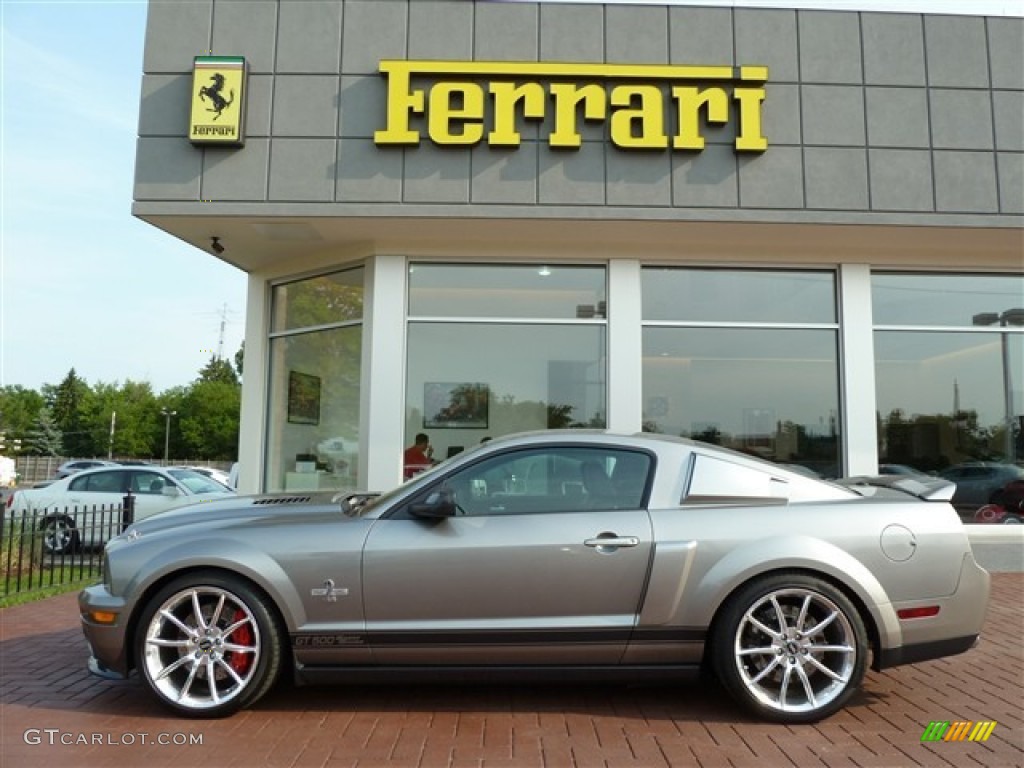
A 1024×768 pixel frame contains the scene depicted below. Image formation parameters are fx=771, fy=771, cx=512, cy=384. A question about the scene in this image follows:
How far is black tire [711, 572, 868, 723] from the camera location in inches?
156

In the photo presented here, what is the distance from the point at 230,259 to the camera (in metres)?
10.2

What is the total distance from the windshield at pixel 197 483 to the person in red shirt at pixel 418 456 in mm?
4599

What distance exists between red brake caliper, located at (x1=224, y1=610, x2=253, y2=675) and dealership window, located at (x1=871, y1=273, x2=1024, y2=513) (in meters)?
7.90

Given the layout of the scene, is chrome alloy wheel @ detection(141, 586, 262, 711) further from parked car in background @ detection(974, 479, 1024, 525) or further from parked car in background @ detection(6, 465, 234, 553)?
parked car in background @ detection(974, 479, 1024, 525)

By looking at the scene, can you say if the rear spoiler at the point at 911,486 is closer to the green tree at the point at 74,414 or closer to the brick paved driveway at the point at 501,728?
the brick paved driveway at the point at 501,728

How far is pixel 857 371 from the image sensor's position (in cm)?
934

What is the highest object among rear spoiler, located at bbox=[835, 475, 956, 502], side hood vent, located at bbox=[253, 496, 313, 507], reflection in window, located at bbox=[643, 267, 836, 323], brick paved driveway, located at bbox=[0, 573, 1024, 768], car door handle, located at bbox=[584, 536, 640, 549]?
reflection in window, located at bbox=[643, 267, 836, 323]

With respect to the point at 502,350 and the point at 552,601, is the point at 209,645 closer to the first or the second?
the point at 552,601

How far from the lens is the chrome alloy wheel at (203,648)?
4.00m

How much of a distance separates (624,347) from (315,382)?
4.07 m

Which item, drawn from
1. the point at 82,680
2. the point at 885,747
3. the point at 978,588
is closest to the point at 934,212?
the point at 978,588

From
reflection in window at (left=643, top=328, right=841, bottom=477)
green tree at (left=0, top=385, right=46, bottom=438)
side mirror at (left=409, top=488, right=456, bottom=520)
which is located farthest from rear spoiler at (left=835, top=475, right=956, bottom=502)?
green tree at (left=0, top=385, right=46, bottom=438)

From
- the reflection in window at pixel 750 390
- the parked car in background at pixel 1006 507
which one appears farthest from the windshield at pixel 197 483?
the parked car in background at pixel 1006 507

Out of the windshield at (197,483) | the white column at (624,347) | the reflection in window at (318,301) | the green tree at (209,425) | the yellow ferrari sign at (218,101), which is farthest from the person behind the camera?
the green tree at (209,425)
